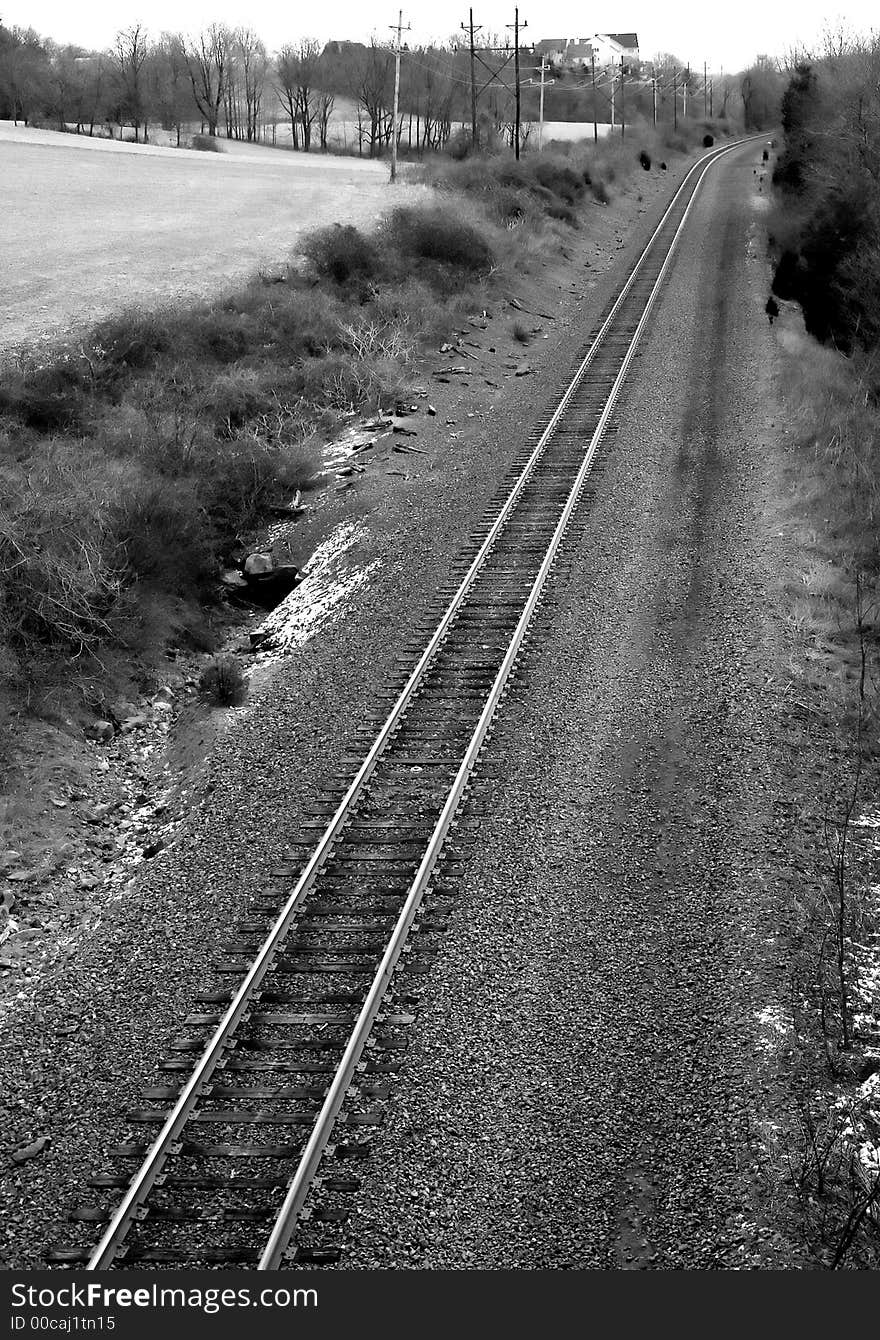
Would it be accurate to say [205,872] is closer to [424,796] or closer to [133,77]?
[424,796]

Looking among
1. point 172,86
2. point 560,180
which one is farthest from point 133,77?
point 560,180

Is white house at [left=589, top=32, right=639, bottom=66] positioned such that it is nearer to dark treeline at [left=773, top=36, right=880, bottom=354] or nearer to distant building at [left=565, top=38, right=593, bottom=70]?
distant building at [left=565, top=38, right=593, bottom=70]

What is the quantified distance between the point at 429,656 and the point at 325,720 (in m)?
1.59

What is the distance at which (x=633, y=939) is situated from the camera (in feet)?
29.1

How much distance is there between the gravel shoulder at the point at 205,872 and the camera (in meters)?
7.36

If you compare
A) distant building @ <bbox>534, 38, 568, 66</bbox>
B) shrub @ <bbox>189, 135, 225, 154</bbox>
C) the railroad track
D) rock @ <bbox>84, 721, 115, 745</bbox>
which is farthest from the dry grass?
distant building @ <bbox>534, 38, 568, 66</bbox>

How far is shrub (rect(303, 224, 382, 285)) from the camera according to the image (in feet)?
103

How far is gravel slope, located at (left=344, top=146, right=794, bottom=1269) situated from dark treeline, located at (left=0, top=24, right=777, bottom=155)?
260ft

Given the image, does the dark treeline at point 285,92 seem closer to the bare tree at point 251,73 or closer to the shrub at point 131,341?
the bare tree at point 251,73

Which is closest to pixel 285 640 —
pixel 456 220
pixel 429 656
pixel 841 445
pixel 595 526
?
pixel 429 656

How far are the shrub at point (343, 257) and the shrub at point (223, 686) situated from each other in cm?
2030

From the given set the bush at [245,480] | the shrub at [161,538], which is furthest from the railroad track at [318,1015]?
the bush at [245,480]

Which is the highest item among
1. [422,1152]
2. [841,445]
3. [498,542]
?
[841,445]

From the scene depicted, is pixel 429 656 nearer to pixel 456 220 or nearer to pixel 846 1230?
pixel 846 1230
